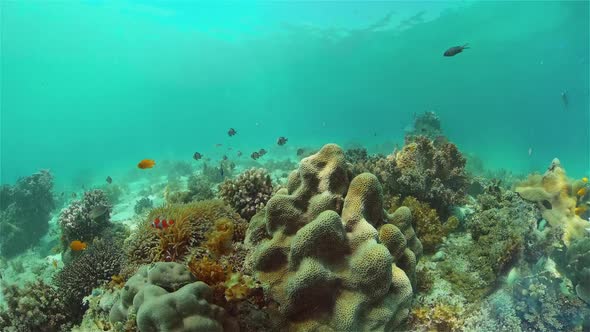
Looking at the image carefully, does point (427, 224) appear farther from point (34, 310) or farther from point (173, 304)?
point (34, 310)

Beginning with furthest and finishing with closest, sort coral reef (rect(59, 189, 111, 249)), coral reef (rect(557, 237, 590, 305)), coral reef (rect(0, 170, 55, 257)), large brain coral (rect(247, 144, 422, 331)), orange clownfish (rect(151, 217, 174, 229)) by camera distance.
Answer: coral reef (rect(0, 170, 55, 257)), coral reef (rect(59, 189, 111, 249)), coral reef (rect(557, 237, 590, 305)), orange clownfish (rect(151, 217, 174, 229)), large brain coral (rect(247, 144, 422, 331))

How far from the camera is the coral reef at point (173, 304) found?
3654mm

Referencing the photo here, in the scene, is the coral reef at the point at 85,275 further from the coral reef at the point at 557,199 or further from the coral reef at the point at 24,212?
the coral reef at the point at 24,212

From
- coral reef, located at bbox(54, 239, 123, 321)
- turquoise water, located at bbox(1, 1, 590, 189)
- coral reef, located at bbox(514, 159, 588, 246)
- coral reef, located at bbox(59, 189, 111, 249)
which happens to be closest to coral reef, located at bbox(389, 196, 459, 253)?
coral reef, located at bbox(514, 159, 588, 246)

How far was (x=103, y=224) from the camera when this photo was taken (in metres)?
9.91

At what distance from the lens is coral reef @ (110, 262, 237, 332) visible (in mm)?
3654

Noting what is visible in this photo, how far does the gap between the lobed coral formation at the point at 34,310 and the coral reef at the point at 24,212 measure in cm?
1157

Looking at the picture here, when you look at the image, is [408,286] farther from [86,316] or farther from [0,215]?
[0,215]

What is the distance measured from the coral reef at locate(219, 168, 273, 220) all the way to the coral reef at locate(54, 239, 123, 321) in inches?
104

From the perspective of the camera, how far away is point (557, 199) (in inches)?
331

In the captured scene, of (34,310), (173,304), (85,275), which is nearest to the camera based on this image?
(173,304)

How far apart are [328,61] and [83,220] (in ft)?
291

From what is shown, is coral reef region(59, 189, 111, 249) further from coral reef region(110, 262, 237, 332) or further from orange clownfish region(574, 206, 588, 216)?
orange clownfish region(574, 206, 588, 216)

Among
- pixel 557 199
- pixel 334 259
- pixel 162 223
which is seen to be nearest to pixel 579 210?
pixel 557 199
